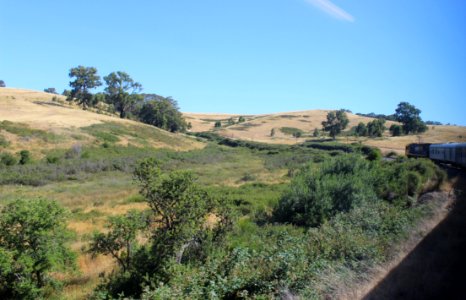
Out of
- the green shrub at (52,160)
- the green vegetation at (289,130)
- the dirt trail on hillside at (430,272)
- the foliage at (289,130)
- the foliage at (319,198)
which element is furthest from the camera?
the foliage at (289,130)

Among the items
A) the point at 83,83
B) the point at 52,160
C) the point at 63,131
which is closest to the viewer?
the point at 52,160

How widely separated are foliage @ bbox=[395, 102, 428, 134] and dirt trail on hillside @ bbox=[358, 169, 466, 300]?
9181 cm

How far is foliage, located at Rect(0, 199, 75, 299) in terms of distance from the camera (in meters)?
7.58

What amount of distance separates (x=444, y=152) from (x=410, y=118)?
220ft

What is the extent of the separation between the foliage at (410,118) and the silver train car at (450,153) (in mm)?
58076

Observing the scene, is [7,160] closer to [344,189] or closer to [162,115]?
[344,189]

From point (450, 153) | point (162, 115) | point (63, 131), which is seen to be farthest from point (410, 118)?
point (63, 131)

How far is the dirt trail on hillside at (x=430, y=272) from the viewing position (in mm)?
7730

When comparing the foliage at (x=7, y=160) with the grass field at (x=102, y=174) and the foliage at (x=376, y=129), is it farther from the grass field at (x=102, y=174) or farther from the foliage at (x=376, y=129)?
the foliage at (x=376, y=129)

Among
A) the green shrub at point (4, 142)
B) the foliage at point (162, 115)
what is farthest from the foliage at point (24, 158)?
the foliage at point (162, 115)

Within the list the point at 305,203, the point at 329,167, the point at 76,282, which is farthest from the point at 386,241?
the point at 329,167

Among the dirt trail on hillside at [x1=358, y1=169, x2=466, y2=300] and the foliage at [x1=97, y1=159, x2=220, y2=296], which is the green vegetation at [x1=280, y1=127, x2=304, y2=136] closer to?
the dirt trail on hillside at [x1=358, y1=169, x2=466, y2=300]

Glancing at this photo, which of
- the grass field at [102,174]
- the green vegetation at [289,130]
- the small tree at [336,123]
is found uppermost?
the small tree at [336,123]

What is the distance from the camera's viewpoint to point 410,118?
95.5m
